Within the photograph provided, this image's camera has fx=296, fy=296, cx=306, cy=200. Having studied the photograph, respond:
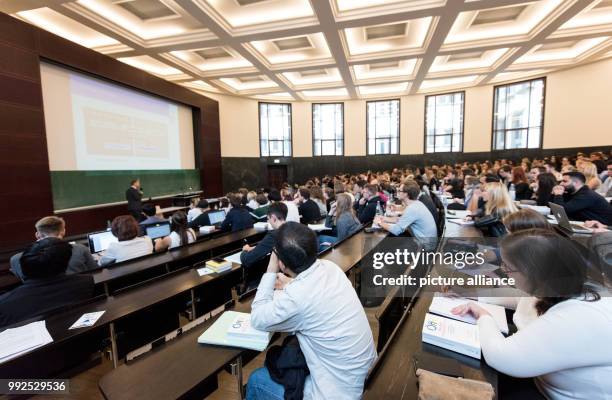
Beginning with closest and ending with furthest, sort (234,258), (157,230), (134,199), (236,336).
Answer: (236,336) < (234,258) < (157,230) < (134,199)

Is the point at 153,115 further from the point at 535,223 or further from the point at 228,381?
the point at 535,223

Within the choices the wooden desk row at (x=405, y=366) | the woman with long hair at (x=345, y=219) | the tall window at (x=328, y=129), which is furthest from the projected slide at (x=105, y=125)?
the wooden desk row at (x=405, y=366)

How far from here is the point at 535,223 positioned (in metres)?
1.77

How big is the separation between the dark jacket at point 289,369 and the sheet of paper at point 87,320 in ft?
4.03

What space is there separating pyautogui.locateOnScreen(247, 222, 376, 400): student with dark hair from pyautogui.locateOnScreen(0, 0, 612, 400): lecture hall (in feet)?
0.03

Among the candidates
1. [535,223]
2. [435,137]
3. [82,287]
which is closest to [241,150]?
[435,137]

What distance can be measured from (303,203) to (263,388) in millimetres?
4073

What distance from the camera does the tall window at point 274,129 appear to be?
14.5 meters

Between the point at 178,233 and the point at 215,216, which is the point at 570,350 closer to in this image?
the point at 178,233

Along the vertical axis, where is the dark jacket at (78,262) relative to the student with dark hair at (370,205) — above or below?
below

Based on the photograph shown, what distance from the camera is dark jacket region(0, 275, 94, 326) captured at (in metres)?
1.91

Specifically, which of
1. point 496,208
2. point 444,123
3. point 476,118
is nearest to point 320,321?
point 496,208

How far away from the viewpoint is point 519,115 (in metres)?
11.7

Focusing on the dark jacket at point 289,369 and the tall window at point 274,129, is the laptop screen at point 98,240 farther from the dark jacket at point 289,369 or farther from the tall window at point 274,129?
the tall window at point 274,129
